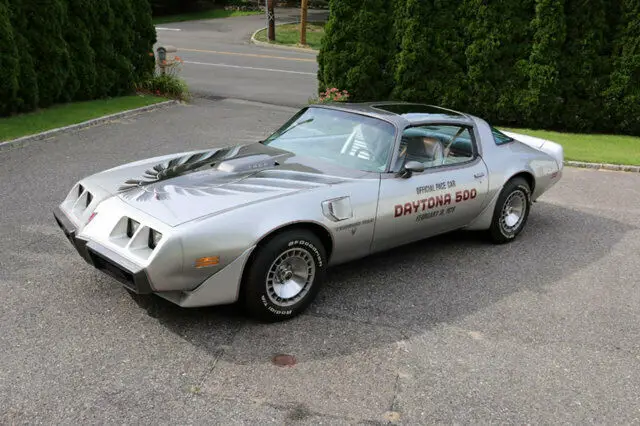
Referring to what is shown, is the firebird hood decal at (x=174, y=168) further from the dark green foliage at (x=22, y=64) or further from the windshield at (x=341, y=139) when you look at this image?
the dark green foliage at (x=22, y=64)

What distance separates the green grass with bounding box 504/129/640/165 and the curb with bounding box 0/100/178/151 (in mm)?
7585

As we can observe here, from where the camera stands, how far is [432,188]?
17.6 ft

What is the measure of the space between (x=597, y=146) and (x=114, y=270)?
9.91 m

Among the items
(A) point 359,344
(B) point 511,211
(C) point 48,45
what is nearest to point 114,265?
(A) point 359,344

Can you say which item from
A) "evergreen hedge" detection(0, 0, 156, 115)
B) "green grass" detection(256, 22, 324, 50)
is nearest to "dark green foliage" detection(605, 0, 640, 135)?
"evergreen hedge" detection(0, 0, 156, 115)

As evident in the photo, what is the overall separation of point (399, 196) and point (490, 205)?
1.39m

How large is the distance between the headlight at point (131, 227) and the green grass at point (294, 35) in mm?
24729

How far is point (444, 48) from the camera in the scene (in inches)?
499

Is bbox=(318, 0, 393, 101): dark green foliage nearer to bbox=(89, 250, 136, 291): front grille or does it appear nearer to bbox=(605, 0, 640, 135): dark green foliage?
bbox=(605, 0, 640, 135): dark green foliage

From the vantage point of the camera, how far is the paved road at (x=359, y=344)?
3531mm

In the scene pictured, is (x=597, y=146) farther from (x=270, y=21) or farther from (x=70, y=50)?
(x=270, y=21)

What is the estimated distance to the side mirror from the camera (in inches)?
201

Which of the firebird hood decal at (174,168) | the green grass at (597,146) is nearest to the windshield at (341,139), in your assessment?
the firebird hood decal at (174,168)

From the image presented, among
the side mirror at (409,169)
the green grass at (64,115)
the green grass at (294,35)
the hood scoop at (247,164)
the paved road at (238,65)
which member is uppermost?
the hood scoop at (247,164)
